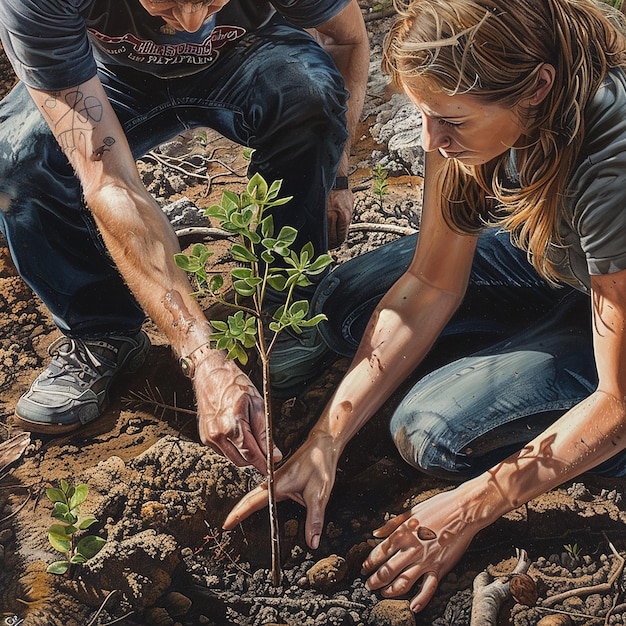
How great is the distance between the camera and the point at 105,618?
1334 millimetres

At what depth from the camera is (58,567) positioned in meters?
1.37

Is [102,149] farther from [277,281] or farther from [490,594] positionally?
[490,594]

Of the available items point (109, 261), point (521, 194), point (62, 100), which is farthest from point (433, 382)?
point (62, 100)

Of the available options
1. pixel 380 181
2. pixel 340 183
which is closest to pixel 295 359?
pixel 340 183

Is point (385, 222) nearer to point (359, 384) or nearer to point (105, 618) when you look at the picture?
point (359, 384)

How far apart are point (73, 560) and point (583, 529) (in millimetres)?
793

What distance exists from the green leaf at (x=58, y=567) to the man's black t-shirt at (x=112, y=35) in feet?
2.40

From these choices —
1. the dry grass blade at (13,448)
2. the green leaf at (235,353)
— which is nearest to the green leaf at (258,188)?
the green leaf at (235,353)

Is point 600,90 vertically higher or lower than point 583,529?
higher

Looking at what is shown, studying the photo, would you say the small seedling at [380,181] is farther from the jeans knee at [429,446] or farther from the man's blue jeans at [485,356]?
the jeans knee at [429,446]

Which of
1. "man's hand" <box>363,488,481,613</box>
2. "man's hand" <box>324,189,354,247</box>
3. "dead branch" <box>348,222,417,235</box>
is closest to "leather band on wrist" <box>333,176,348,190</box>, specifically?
"man's hand" <box>324,189,354,247</box>

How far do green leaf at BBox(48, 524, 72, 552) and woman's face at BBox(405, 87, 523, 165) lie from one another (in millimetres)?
812

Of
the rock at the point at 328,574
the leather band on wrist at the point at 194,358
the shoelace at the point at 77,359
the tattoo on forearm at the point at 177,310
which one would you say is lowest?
the rock at the point at 328,574

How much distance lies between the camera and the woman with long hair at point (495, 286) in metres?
1.08
